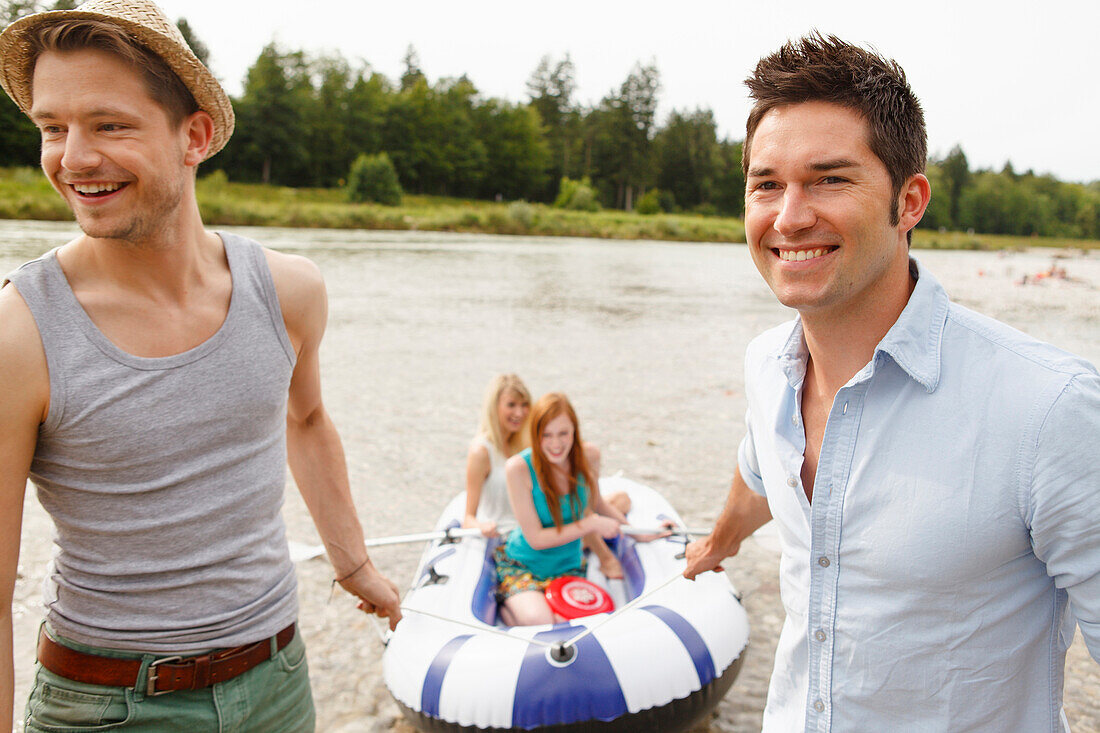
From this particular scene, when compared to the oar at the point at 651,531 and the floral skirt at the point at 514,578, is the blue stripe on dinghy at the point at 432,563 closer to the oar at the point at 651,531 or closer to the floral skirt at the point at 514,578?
the floral skirt at the point at 514,578

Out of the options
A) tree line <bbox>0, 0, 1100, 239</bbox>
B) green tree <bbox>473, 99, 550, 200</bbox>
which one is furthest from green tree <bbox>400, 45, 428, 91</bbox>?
green tree <bbox>473, 99, 550, 200</bbox>

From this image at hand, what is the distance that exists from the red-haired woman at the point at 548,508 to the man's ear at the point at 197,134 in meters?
2.04

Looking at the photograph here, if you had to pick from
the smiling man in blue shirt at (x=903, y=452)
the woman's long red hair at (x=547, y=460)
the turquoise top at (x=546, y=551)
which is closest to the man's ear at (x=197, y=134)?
the smiling man in blue shirt at (x=903, y=452)

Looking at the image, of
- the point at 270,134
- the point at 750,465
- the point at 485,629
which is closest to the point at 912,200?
the point at 750,465

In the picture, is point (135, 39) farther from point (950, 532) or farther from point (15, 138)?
point (15, 138)

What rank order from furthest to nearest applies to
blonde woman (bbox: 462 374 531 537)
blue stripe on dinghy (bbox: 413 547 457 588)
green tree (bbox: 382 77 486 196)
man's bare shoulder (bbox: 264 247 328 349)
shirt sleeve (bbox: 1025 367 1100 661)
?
green tree (bbox: 382 77 486 196)
blonde woman (bbox: 462 374 531 537)
blue stripe on dinghy (bbox: 413 547 457 588)
man's bare shoulder (bbox: 264 247 328 349)
shirt sleeve (bbox: 1025 367 1100 661)

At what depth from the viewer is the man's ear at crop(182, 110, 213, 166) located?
5.18 ft

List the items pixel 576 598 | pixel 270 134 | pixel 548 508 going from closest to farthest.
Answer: pixel 576 598
pixel 548 508
pixel 270 134

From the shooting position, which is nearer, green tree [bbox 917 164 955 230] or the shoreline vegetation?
the shoreline vegetation

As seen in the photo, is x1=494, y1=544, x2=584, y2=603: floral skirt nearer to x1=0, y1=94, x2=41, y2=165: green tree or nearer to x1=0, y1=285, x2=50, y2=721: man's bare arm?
x1=0, y1=285, x2=50, y2=721: man's bare arm

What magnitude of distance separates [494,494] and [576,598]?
0.88 metres

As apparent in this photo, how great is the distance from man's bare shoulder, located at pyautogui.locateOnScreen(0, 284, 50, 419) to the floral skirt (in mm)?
2380

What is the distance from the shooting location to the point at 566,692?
2.51 metres

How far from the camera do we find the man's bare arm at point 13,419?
128 cm
